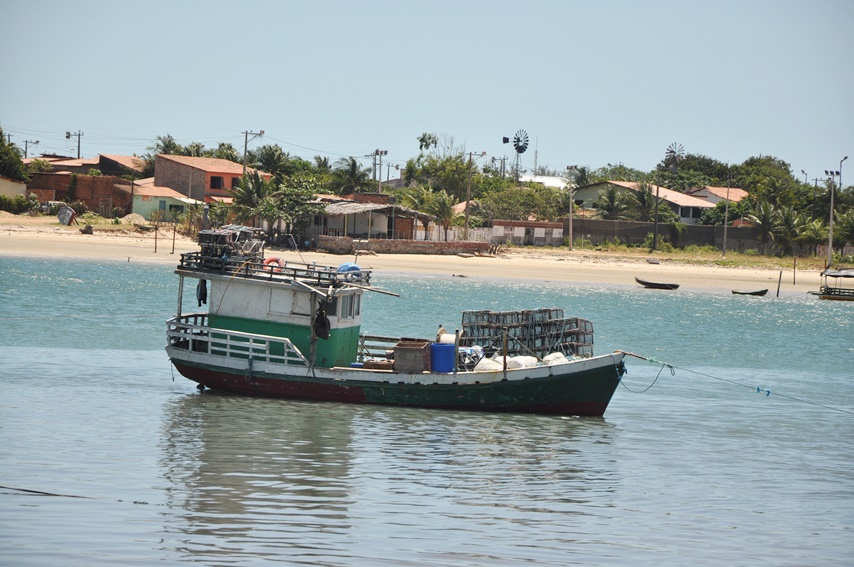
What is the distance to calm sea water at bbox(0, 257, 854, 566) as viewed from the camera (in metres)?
10.7

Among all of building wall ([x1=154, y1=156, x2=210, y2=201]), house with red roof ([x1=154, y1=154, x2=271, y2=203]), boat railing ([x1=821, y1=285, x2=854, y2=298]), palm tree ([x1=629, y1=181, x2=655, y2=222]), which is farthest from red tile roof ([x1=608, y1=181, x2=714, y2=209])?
building wall ([x1=154, y1=156, x2=210, y2=201])

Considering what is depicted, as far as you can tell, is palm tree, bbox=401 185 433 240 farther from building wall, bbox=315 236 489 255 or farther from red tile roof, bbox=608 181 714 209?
red tile roof, bbox=608 181 714 209

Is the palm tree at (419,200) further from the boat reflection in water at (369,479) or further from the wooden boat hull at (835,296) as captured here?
the boat reflection in water at (369,479)

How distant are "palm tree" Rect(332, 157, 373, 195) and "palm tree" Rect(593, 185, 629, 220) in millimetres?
20216

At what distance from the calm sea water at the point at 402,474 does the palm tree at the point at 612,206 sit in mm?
54053

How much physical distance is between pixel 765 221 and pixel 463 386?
6084 centimetres

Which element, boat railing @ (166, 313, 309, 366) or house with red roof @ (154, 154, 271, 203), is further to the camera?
house with red roof @ (154, 154, 271, 203)

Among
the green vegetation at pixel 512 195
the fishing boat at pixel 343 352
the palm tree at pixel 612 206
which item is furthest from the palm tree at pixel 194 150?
the fishing boat at pixel 343 352

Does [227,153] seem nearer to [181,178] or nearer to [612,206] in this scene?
[181,178]

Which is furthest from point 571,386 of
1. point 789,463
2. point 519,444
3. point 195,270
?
point 195,270

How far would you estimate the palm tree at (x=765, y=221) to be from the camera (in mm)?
74312

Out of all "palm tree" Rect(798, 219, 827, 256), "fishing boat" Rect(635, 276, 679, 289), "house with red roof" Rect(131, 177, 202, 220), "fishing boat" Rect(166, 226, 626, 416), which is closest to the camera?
"fishing boat" Rect(166, 226, 626, 416)

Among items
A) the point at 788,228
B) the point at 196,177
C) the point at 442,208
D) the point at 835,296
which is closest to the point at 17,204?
the point at 196,177

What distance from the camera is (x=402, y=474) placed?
14352 mm
